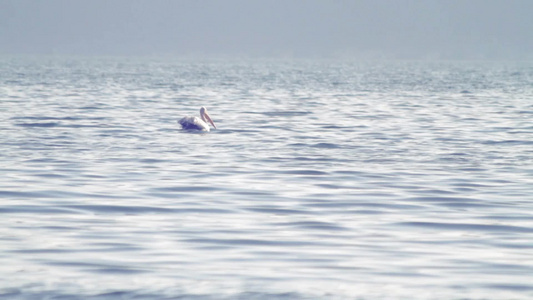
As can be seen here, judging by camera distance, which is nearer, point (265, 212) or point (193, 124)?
point (265, 212)

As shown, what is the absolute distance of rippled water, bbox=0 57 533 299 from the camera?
8820 millimetres

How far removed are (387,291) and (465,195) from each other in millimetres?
5306

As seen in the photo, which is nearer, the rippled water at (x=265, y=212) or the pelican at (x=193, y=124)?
the rippled water at (x=265, y=212)

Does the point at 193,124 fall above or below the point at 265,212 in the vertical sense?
below

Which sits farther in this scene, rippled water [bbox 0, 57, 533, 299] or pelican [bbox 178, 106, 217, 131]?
pelican [bbox 178, 106, 217, 131]

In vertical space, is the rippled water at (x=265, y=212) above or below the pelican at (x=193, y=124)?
above

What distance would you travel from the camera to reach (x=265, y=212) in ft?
39.7

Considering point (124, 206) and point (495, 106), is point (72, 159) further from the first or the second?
point (495, 106)

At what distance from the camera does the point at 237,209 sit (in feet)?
40.3

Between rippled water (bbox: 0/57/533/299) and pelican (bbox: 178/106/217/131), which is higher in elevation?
rippled water (bbox: 0/57/533/299)

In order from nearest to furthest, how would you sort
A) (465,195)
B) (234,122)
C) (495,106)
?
(465,195), (234,122), (495,106)

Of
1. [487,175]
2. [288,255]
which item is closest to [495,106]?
[487,175]

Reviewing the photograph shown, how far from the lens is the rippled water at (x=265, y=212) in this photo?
882cm

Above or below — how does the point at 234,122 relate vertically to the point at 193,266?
below
